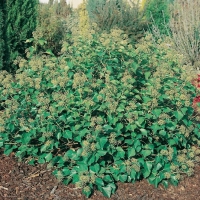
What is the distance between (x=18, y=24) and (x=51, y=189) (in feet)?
10.6

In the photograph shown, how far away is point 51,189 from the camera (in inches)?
122

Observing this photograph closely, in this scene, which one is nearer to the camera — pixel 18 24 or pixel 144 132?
pixel 144 132

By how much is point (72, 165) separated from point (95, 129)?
52cm

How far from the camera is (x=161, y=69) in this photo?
319 cm

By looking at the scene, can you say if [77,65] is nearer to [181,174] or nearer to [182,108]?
[182,108]

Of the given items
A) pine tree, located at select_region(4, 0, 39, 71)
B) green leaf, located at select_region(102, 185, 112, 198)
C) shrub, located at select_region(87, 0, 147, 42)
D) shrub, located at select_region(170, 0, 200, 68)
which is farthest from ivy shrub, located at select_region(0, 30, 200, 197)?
shrub, located at select_region(87, 0, 147, 42)

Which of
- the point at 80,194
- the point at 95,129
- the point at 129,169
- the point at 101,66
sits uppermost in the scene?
the point at 101,66

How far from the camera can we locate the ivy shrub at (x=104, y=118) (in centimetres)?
292

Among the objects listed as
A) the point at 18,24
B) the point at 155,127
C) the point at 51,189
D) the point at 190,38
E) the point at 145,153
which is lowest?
the point at 51,189

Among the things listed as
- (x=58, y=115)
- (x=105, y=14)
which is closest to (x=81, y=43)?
(x=58, y=115)

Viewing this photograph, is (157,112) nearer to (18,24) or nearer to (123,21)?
(18,24)

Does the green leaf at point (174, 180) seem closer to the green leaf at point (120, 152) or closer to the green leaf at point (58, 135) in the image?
the green leaf at point (120, 152)

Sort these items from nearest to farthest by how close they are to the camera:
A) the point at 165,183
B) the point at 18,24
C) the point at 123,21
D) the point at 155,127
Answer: the point at 155,127
the point at 165,183
the point at 18,24
the point at 123,21

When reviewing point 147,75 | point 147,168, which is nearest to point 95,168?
point 147,168
